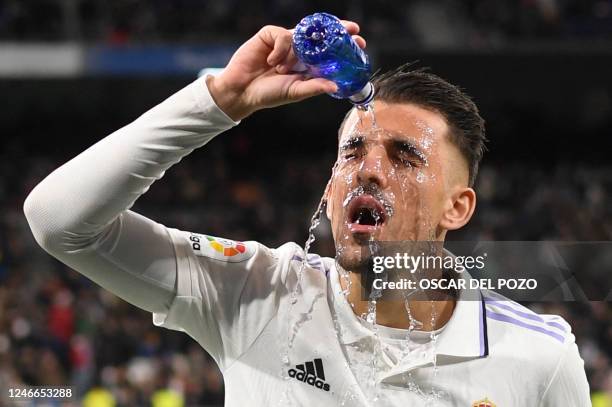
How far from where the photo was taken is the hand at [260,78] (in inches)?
86.3

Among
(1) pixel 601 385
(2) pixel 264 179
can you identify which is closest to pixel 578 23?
(2) pixel 264 179

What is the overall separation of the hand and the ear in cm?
65

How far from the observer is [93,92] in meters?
15.2

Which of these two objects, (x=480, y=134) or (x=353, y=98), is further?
(x=480, y=134)

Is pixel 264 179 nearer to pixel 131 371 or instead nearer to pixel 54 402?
pixel 131 371

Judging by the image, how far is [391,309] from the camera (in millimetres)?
2586

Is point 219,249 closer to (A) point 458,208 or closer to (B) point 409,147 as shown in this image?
(B) point 409,147

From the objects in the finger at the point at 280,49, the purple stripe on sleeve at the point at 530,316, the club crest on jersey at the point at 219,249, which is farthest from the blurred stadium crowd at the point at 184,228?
the finger at the point at 280,49

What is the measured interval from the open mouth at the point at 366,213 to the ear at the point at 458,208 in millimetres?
248

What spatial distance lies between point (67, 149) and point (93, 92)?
48.0 inches

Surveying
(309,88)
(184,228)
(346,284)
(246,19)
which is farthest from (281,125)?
(309,88)

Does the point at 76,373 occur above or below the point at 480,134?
below

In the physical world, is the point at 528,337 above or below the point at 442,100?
below

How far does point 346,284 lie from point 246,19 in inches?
436
